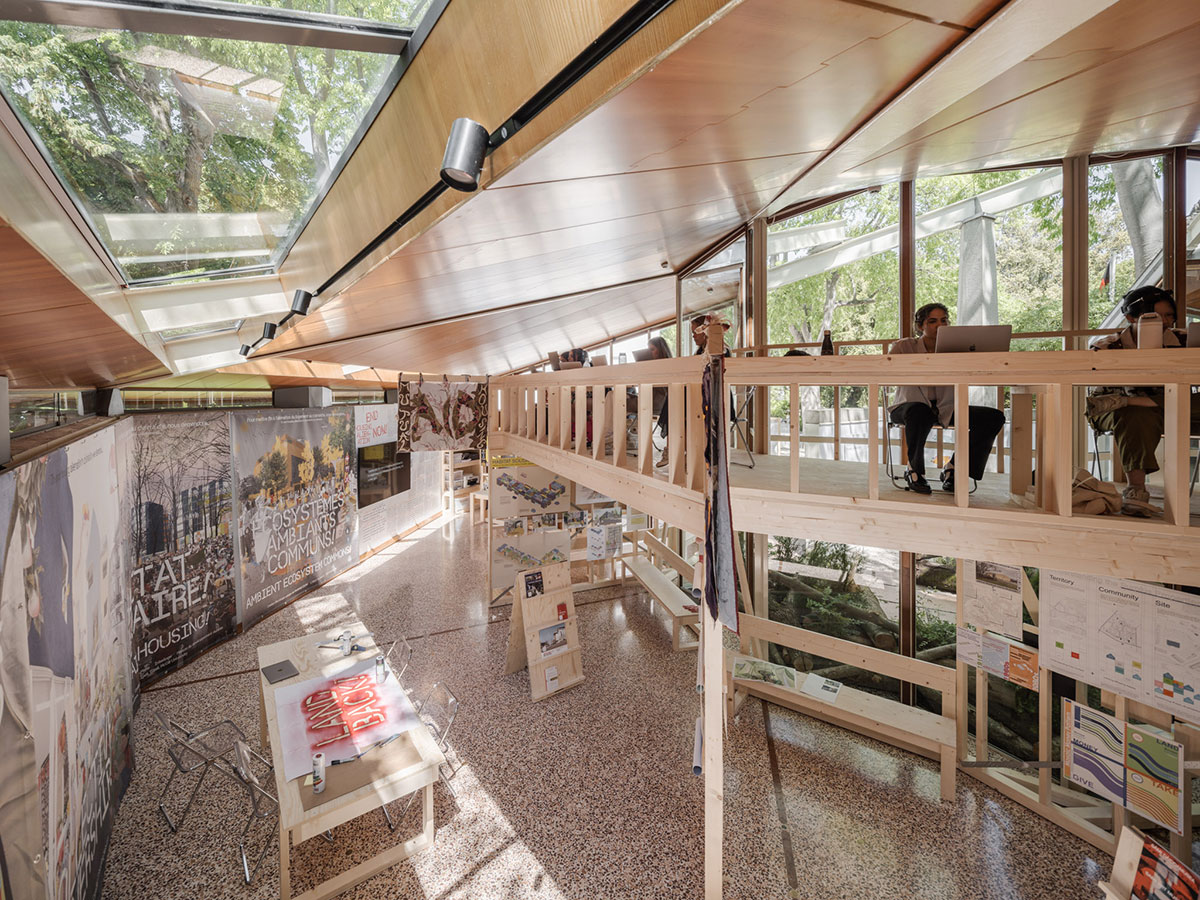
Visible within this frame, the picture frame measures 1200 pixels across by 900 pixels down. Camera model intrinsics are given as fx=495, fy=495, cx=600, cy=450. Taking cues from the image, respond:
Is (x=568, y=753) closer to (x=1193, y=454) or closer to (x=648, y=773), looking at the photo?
(x=648, y=773)

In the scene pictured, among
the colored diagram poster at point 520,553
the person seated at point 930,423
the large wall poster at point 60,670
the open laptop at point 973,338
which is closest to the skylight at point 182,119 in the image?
the large wall poster at point 60,670

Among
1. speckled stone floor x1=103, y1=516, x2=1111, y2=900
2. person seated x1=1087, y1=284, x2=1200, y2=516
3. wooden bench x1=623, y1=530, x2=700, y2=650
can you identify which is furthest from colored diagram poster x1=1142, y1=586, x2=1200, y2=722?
wooden bench x1=623, y1=530, x2=700, y2=650

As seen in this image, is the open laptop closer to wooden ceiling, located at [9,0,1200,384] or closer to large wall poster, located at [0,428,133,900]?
wooden ceiling, located at [9,0,1200,384]

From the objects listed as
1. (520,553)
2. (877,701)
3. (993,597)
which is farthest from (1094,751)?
(520,553)

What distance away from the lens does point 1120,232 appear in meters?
3.82

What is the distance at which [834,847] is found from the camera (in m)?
3.14

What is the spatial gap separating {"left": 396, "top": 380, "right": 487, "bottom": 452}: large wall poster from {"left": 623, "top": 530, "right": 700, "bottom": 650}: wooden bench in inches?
107

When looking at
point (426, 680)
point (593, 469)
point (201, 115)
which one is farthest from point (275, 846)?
point (201, 115)

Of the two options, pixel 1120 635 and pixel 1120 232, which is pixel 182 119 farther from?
pixel 1120 232

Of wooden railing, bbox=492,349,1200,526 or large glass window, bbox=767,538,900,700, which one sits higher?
wooden railing, bbox=492,349,1200,526

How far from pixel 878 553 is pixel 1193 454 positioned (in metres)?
→ 2.25

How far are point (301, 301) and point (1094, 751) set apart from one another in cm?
553

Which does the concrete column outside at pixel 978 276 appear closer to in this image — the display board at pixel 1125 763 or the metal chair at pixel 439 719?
the display board at pixel 1125 763

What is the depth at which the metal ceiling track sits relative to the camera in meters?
1.11
